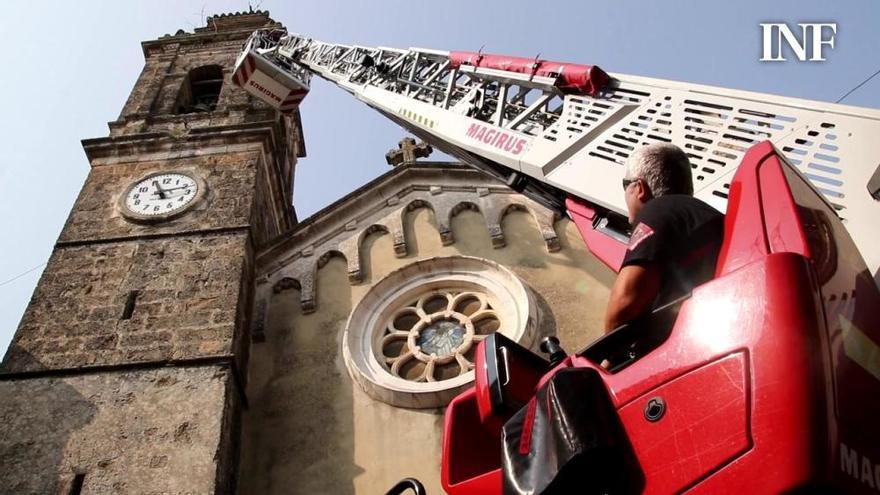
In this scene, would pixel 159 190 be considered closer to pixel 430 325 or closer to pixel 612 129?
pixel 430 325

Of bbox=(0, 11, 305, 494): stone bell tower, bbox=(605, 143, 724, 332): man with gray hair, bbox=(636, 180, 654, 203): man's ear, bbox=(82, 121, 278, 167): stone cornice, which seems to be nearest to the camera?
bbox=(605, 143, 724, 332): man with gray hair

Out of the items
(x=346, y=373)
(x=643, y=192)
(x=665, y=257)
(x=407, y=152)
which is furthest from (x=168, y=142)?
(x=665, y=257)

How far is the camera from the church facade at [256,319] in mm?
6781

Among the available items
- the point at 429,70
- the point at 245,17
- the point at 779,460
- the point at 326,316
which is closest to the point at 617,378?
the point at 779,460

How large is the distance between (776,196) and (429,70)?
604 centimetres

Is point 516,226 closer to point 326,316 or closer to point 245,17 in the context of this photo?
point 326,316

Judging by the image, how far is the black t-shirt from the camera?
2223mm

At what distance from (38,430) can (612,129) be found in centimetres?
585

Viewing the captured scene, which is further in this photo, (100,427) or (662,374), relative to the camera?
(100,427)

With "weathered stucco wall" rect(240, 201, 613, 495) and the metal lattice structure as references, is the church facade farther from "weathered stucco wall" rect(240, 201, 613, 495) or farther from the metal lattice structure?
the metal lattice structure

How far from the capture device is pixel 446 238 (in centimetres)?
884

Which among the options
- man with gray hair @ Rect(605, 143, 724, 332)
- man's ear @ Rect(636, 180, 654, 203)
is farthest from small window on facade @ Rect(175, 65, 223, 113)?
man with gray hair @ Rect(605, 143, 724, 332)

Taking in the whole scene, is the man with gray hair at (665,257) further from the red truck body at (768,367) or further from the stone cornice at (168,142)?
the stone cornice at (168,142)

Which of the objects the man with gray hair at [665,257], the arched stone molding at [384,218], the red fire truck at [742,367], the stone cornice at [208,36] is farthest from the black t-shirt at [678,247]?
the stone cornice at [208,36]
